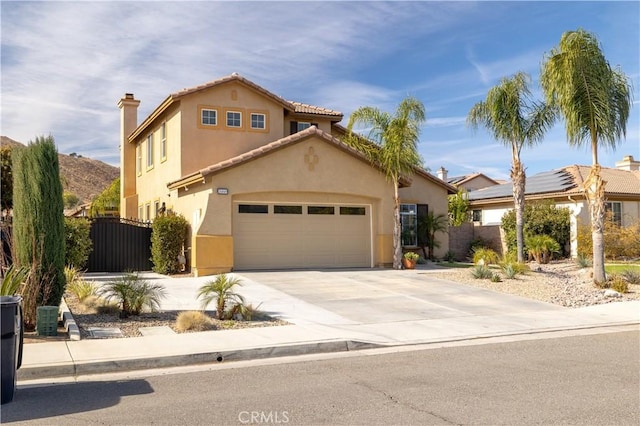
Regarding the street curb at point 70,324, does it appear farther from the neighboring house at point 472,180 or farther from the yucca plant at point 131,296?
the neighboring house at point 472,180

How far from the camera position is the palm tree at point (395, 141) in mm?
21062

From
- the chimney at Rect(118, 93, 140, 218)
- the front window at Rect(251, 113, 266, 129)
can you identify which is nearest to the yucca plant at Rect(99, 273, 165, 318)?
the front window at Rect(251, 113, 266, 129)

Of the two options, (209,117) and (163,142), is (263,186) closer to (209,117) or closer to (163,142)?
(209,117)

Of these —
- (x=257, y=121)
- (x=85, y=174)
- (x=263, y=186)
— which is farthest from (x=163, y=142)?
(x=85, y=174)

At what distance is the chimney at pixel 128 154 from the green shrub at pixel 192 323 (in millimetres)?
20528

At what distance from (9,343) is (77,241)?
13.4 m

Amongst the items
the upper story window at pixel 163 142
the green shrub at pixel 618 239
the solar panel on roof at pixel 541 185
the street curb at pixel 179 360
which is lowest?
the street curb at pixel 179 360

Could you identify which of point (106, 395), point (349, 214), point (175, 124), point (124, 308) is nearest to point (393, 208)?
point (349, 214)

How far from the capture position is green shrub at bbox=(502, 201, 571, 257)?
1059 inches

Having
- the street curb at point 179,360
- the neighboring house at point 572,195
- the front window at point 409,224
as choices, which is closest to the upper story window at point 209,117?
the front window at point 409,224

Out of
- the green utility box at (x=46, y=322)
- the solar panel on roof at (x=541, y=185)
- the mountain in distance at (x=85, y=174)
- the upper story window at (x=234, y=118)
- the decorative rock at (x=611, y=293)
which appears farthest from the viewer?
the mountain in distance at (x=85, y=174)

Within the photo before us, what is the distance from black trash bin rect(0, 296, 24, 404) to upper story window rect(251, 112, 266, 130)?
17152mm

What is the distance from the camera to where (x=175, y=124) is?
2312cm

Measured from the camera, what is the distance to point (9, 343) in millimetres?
6836
